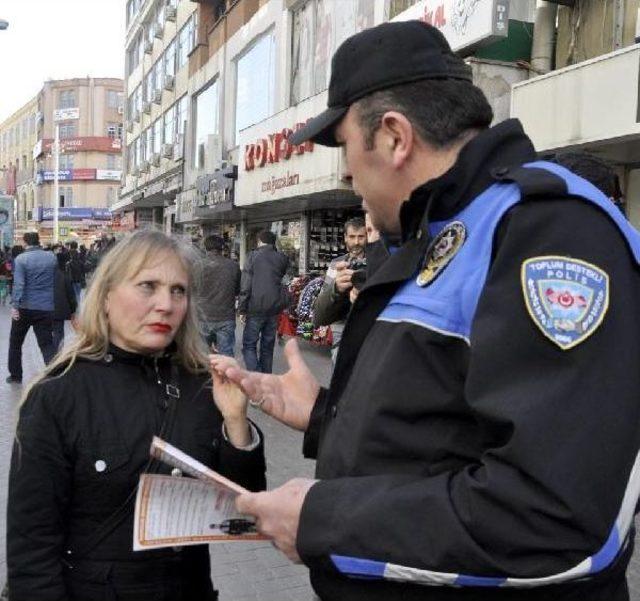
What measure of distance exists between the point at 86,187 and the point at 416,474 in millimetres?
71253

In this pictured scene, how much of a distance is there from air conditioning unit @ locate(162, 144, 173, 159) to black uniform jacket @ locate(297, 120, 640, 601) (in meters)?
26.5

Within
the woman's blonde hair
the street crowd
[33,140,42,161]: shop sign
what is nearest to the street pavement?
the woman's blonde hair

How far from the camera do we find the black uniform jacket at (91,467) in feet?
6.15

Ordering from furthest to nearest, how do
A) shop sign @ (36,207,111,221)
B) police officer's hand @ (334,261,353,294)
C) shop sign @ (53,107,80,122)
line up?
shop sign @ (53,107,80,122)
shop sign @ (36,207,111,221)
police officer's hand @ (334,261,353,294)

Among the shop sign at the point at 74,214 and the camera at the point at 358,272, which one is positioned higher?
the shop sign at the point at 74,214

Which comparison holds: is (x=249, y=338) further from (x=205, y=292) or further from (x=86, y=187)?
(x=86, y=187)

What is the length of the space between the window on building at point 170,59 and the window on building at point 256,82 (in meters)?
9.82

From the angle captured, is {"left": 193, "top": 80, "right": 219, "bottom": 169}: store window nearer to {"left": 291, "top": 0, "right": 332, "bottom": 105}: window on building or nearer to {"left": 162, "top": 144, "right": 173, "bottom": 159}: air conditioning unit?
{"left": 162, "top": 144, "right": 173, "bottom": 159}: air conditioning unit

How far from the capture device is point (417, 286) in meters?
1.24

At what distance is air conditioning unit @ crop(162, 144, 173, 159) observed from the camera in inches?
1041

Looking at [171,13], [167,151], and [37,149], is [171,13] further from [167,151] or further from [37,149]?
[37,149]

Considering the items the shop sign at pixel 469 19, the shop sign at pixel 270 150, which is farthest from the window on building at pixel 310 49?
the shop sign at pixel 469 19

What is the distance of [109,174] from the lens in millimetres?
68000

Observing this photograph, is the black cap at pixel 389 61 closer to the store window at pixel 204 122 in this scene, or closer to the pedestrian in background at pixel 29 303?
the pedestrian in background at pixel 29 303
